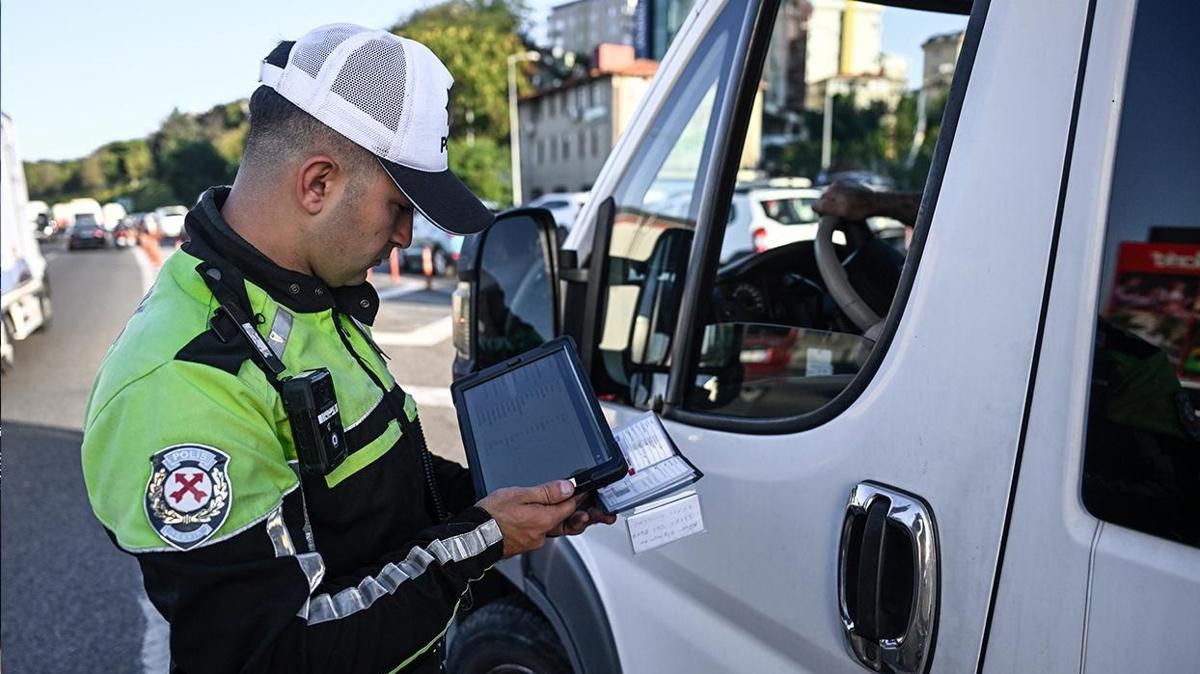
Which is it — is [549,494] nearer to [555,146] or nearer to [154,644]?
[154,644]

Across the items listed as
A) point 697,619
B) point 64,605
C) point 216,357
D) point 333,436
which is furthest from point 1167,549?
point 64,605

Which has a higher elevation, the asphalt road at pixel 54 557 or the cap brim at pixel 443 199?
the cap brim at pixel 443 199

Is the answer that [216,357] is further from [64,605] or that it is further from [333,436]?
[64,605]

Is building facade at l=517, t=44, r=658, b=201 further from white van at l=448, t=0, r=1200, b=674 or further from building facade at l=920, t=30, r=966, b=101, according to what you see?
white van at l=448, t=0, r=1200, b=674

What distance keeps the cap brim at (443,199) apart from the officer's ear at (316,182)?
78 millimetres

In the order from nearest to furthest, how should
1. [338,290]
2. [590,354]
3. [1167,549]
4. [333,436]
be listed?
[1167,549] < [333,436] < [338,290] < [590,354]

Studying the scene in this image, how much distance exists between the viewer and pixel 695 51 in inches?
72.1

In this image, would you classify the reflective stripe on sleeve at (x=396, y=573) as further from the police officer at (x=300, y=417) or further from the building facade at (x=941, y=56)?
the building facade at (x=941, y=56)

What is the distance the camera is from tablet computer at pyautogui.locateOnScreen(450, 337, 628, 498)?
1.43 meters

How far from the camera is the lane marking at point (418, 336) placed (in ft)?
31.0

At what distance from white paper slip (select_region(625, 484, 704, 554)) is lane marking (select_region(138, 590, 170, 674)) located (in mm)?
2385

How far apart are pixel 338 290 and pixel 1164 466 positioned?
126 cm

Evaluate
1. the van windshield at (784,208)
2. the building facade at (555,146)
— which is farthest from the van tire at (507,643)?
the building facade at (555,146)

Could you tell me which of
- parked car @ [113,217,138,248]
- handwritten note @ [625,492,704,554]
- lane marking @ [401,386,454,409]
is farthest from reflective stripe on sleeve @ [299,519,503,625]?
parked car @ [113,217,138,248]
